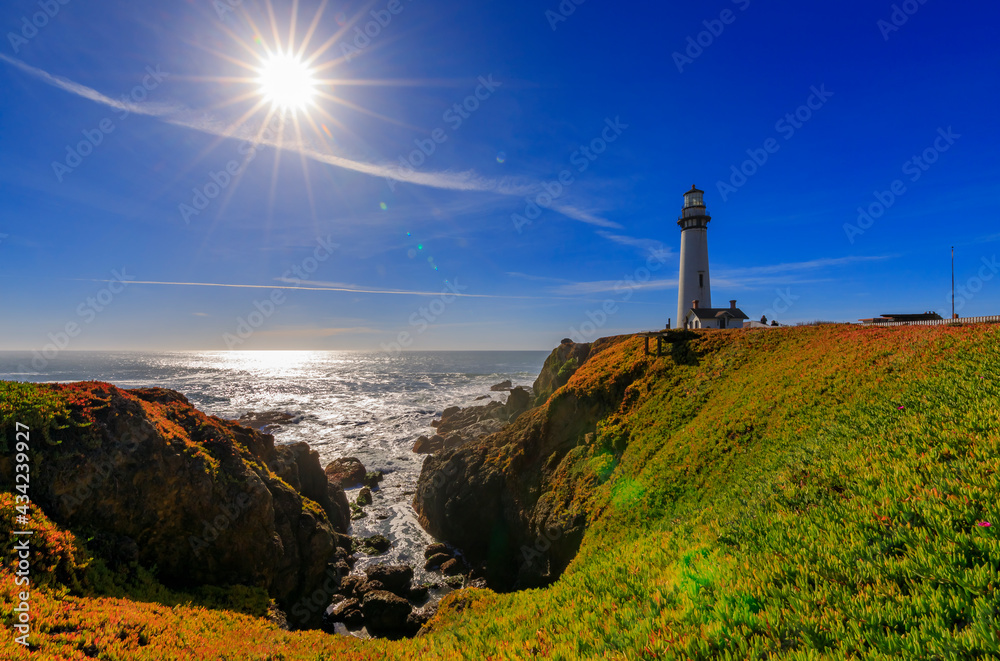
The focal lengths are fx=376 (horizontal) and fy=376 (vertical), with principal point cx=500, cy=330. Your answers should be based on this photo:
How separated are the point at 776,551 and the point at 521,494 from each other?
16810mm

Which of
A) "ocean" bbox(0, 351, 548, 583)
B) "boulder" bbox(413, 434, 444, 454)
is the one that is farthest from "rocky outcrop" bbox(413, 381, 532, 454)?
"ocean" bbox(0, 351, 548, 583)

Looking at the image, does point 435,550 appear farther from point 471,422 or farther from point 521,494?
point 471,422

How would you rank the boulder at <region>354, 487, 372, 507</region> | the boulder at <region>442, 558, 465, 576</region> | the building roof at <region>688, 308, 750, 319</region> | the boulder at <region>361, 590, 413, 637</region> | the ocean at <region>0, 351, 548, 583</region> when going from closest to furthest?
the boulder at <region>361, 590, 413, 637</region> < the boulder at <region>442, 558, 465, 576</region> < the ocean at <region>0, 351, 548, 583</region> < the boulder at <region>354, 487, 372, 507</region> < the building roof at <region>688, 308, 750, 319</region>

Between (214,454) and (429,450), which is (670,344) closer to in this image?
(214,454)

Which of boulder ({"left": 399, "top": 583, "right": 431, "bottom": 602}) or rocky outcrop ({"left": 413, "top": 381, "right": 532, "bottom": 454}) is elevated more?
rocky outcrop ({"left": 413, "top": 381, "right": 532, "bottom": 454})

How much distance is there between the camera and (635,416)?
815 inches

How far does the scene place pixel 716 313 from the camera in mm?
39844

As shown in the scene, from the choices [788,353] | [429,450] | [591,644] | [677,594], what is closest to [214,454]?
[591,644]

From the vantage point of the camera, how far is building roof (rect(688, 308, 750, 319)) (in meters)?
39.5

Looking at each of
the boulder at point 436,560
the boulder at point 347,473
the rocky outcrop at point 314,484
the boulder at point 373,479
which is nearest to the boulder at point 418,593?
the boulder at point 436,560

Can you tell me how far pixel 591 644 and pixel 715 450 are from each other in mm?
10022

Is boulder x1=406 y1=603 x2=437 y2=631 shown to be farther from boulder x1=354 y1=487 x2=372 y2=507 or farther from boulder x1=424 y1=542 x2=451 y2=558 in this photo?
boulder x1=354 y1=487 x2=372 y2=507

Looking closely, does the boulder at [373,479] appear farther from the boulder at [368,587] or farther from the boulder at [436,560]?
the boulder at [368,587]

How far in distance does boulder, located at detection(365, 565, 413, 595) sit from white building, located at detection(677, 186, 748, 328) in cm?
3472
